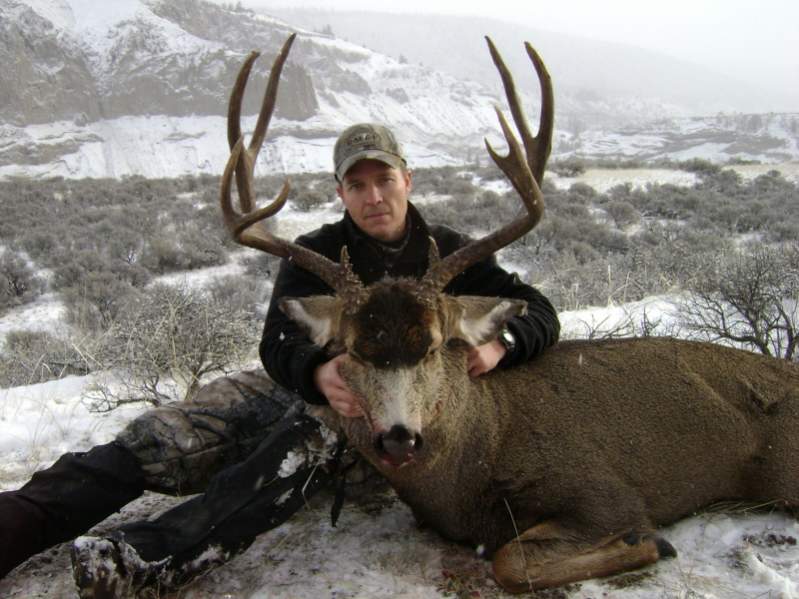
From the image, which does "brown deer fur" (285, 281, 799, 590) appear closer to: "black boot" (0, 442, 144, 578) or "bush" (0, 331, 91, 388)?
"black boot" (0, 442, 144, 578)

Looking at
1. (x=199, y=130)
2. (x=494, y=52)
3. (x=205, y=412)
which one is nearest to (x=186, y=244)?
(x=205, y=412)

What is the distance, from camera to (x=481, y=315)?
3004 millimetres

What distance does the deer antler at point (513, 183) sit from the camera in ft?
9.57

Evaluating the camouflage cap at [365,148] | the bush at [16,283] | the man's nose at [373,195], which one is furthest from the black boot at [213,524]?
the bush at [16,283]

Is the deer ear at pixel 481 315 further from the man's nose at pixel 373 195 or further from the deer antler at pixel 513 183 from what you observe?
the man's nose at pixel 373 195

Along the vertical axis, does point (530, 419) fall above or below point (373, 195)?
below

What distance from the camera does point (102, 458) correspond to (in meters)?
Result: 3.08

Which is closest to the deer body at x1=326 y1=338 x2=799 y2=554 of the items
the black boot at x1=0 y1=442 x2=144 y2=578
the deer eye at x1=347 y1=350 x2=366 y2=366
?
the deer eye at x1=347 y1=350 x2=366 y2=366

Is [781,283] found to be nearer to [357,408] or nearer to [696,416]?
[696,416]

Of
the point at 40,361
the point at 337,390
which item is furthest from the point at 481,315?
the point at 40,361

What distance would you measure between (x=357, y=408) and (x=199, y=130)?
214 ft

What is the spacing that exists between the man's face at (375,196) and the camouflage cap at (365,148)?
0.06 meters

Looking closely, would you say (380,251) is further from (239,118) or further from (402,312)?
(402,312)

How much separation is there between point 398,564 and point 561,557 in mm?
756
